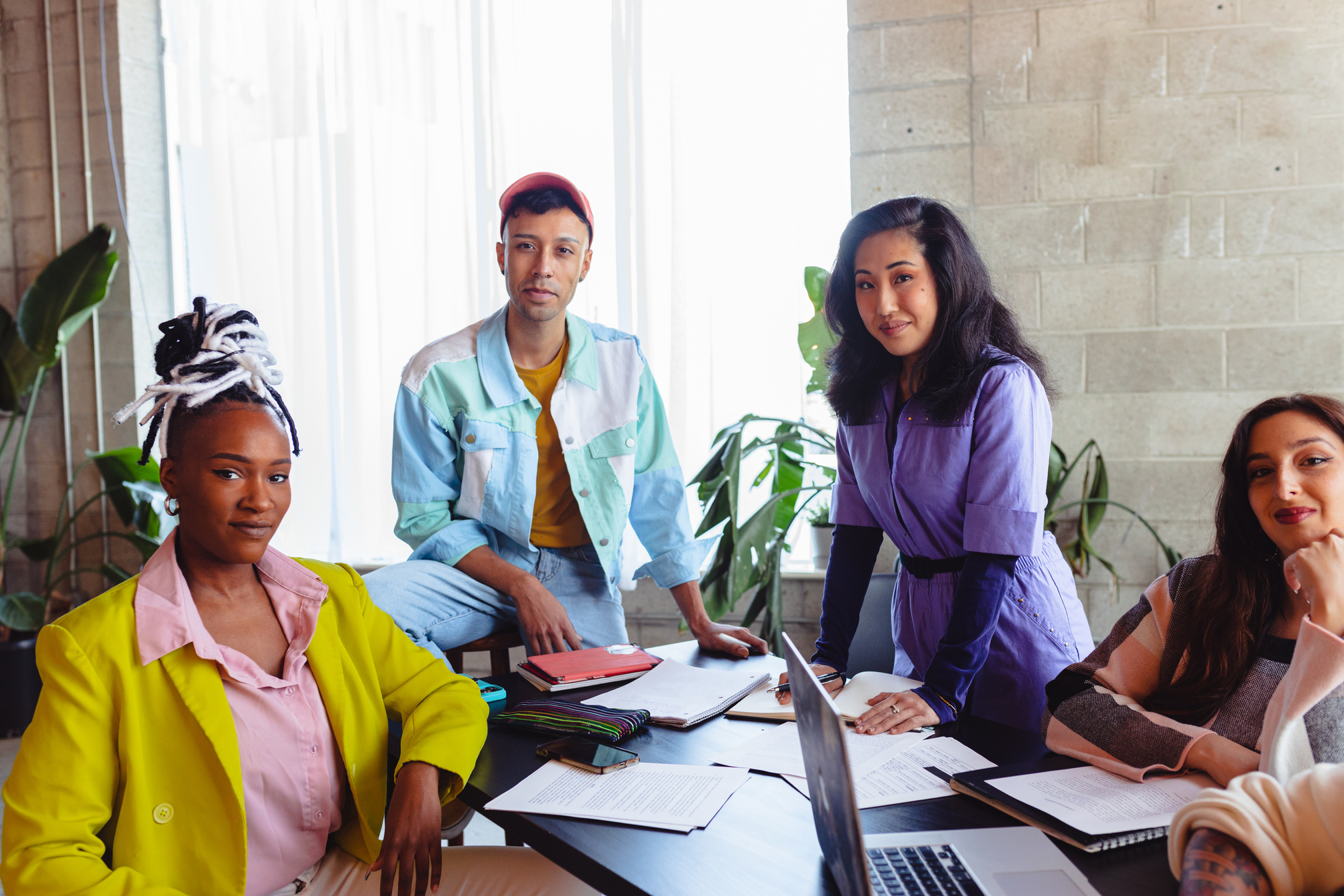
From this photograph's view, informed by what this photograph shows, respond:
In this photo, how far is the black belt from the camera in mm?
1669

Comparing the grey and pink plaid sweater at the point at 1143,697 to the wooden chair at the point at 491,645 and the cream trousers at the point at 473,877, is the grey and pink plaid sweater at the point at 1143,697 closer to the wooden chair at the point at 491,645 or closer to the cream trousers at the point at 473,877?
the cream trousers at the point at 473,877

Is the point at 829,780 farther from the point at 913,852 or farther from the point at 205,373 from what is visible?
the point at 205,373

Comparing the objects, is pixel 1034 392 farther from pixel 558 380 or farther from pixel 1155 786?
pixel 558 380

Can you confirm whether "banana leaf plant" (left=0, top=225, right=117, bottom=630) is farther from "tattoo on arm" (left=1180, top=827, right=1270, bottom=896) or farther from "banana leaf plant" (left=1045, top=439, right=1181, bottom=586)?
"tattoo on arm" (left=1180, top=827, right=1270, bottom=896)

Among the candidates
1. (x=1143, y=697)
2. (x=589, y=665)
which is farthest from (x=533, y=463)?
(x=1143, y=697)

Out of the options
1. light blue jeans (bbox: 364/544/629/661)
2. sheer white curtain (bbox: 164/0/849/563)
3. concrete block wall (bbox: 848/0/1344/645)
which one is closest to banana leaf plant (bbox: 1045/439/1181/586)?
concrete block wall (bbox: 848/0/1344/645)

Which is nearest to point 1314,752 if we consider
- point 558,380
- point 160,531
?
point 558,380

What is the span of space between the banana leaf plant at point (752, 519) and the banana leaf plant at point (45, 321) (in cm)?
262

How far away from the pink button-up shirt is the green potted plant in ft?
9.43

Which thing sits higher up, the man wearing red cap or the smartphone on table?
the man wearing red cap

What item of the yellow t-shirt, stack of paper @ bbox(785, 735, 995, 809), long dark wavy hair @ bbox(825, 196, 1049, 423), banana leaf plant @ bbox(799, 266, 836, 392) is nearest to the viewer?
stack of paper @ bbox(785, 735, 995, 809)

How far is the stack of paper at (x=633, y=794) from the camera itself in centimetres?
104

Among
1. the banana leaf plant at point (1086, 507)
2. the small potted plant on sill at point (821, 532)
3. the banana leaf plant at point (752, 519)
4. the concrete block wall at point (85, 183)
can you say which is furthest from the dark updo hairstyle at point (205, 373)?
the concrete block wall at point (85, 183)

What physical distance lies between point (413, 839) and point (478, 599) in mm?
925
